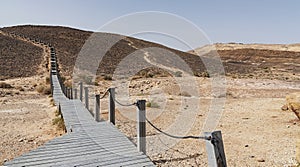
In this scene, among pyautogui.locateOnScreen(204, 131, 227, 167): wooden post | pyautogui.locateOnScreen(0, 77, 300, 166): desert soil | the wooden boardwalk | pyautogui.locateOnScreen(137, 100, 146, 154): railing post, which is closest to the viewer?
pyautogui.locateOnScreen(204, 131, 227, 167): wooden post

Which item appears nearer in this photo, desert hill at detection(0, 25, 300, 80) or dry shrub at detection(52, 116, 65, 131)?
dry shrub at detection(52, 116, 65, 131)

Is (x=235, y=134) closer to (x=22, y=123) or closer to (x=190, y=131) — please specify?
(x=190, y=131)

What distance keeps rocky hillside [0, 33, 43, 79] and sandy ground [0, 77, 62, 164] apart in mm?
10697

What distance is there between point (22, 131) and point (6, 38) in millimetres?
41693

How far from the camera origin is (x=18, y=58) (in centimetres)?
3584

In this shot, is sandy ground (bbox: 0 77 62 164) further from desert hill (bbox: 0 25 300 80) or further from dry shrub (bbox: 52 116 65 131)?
desert hill (bbox: 0 25 300 80)

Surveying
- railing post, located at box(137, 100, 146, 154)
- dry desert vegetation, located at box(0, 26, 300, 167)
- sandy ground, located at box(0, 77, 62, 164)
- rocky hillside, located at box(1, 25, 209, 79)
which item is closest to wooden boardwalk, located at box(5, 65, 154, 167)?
railing post, located at box(137, 100, 146, 154)

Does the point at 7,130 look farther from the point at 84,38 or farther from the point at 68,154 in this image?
the point at 84,38

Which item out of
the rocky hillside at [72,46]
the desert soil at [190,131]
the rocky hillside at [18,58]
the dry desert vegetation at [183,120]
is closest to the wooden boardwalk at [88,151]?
the dry desert vegetation at [183,120]

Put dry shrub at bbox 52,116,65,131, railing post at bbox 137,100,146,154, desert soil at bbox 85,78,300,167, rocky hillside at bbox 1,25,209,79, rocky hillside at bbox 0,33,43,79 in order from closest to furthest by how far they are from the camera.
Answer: railing post at bbox 137,100,146,154 → desert soil at bbox 85,78,300,167 → dry shrub at bbox 52,116,65,131 → rocky hillside at bbox 0,33,43,79 → rocky hillside at bbox 1,25,209,79

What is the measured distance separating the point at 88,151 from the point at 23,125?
5.88 meters

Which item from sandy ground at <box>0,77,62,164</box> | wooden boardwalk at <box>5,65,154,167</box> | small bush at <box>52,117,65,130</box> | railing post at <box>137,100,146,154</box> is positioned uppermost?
railing post at <box>137,100,146,154</box>

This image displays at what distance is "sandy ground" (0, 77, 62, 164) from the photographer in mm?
7410

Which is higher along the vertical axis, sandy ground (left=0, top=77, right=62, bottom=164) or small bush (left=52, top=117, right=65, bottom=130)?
small bush (left=52, top=117, right=65, bottom=130)
